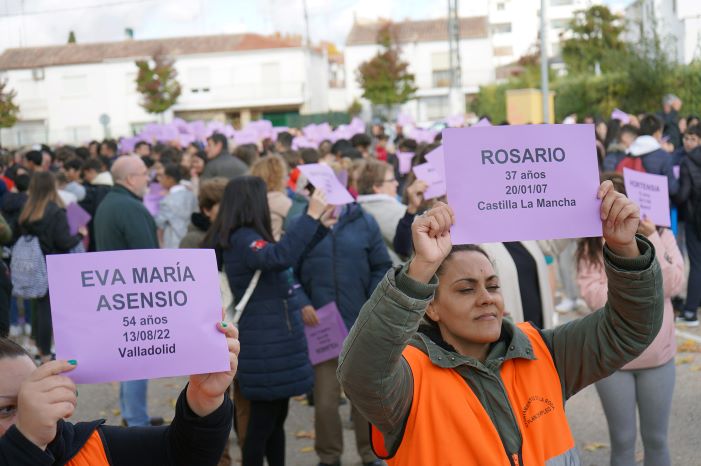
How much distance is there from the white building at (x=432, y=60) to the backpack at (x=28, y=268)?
66.2 metres

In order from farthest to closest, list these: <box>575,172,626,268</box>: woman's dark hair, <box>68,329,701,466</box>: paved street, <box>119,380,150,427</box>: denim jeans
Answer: <box>119,380,150,427</box>: denim jeans
<box>68,329,701,466</box>: paved street
<box>575,172,626,268</box>: woman's dark hair

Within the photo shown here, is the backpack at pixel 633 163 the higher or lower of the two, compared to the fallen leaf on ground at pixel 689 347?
higher

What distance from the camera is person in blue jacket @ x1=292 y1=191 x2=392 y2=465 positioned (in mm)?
6027

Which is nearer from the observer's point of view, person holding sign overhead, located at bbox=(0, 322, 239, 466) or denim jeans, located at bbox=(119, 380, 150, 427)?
person holding sign overhead, located at bbox=(0, 322, 239, 466)

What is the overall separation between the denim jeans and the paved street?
0.76m

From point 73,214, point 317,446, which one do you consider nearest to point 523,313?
point 317,446

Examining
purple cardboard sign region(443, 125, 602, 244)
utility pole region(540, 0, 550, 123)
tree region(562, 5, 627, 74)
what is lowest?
purple cardboard sign region(443, 125, 602, 244)

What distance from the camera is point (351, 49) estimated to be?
253ft

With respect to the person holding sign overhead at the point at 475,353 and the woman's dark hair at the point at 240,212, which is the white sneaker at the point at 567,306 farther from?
the person holding sign overhead at the point at 475,353

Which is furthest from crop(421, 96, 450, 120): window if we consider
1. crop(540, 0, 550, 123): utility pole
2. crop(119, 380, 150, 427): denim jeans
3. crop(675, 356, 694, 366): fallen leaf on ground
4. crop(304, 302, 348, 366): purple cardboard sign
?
crop(304, 302, 348, 366): purple cardboard sign

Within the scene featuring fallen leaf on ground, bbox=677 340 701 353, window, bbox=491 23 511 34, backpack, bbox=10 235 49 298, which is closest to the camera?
fallen leaf on ground, bbox=677 340 701 353

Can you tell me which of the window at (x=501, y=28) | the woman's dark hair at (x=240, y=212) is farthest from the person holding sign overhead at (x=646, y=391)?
the window at (x=501, y=28)

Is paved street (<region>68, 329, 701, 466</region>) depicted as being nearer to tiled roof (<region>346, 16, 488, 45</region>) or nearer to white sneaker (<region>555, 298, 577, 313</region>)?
white sneaker (<region>555, 298, 577, 313</region>)

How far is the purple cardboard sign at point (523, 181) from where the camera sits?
8.61ft
